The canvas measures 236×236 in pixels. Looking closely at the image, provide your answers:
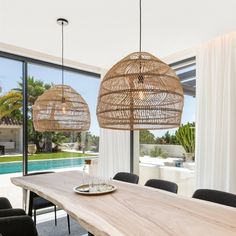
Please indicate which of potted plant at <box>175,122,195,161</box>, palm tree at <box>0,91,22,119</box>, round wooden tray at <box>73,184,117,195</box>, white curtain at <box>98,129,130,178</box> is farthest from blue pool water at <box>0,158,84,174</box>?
potted plant at <box>175,122,195,161</box>

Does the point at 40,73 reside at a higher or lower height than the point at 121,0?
lower

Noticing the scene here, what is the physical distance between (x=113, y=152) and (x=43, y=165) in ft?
4.34

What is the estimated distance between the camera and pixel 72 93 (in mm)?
2902

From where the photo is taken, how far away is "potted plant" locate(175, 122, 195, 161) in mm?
3818

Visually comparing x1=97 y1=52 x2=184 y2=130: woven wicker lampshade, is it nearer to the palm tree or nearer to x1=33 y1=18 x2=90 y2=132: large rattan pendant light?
x1=33 y1=18 x2=90 y2=132: large rattan pendant light

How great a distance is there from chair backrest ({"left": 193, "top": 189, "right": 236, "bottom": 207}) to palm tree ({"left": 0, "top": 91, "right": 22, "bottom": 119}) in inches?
118

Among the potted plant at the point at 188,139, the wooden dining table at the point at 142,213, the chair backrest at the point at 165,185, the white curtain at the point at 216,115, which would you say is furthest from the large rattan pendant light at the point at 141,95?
Answer: the potted plant at the point at 188,139

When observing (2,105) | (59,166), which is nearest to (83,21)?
(2,105)

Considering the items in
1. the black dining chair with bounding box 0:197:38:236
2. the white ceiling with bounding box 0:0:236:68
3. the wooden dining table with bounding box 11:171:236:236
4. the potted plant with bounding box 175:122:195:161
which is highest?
the white ceiling with bounding box 0:0:236:68

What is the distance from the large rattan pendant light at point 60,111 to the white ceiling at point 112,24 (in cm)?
27

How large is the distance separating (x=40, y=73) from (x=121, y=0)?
7.72 ft

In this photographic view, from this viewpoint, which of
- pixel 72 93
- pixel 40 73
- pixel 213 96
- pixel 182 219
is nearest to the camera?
pixel 182 219

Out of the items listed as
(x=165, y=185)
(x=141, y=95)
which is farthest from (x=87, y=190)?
(x=141, y=95)

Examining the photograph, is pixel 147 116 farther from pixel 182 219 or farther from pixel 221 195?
pixel 221 195
